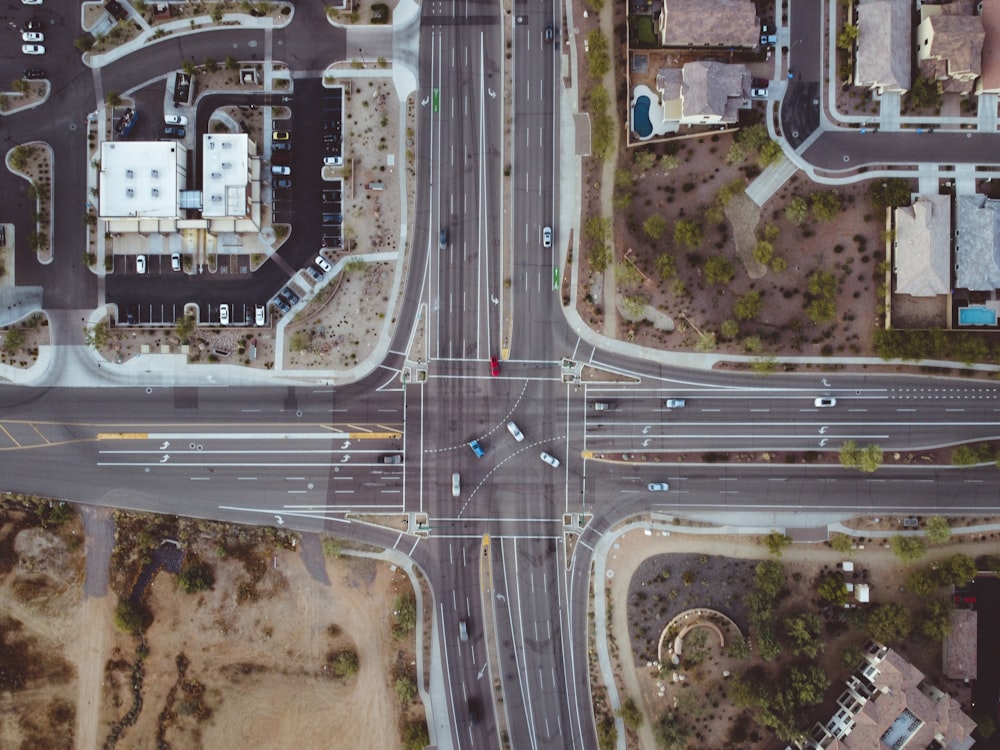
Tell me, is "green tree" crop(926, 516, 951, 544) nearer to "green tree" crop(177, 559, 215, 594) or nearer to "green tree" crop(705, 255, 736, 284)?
"green tree" crop(705, 255, 736, 284)

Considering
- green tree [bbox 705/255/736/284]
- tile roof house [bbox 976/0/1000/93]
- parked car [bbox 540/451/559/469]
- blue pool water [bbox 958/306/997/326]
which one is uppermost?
tile roof house [bbox 976/0/1000/93]

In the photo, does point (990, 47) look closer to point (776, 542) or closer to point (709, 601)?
point (776, 542)

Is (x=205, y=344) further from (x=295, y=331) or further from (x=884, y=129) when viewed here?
(x=884, y=129)

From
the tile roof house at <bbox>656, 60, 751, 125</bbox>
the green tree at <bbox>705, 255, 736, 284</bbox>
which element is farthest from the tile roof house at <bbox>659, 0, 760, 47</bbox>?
the green tree at <bbox>705, 255, 736, 284</bbox>

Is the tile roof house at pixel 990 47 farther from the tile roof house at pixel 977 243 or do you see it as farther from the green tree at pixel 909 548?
the green tree at pixel 909 548

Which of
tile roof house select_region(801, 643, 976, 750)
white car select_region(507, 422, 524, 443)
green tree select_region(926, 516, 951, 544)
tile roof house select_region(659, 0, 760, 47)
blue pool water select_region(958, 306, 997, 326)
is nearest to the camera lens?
tile roof house select_region(801, 643, 976, 750)

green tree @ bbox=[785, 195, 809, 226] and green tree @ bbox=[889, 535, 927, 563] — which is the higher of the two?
green tree @ bbox=[785, 195, 809, 226]

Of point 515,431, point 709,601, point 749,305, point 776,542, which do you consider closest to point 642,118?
point 749,305

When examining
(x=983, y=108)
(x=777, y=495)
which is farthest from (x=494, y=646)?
(x=983, y=108)
